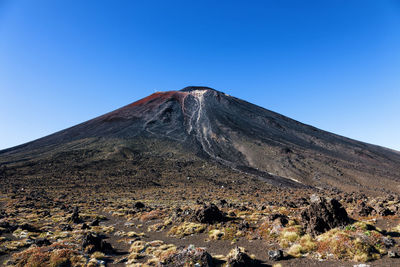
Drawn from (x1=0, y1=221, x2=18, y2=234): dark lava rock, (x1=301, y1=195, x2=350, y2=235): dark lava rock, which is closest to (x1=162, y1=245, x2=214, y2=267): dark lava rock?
(x1=301, y1=195, x2=350, y2=235): dark lava rock

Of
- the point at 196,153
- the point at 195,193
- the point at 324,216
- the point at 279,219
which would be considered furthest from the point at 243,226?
the point at 196,153

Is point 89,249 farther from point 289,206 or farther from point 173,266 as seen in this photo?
point 289,206

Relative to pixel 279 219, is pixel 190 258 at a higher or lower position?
lower

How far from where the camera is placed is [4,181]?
46094 millimetres

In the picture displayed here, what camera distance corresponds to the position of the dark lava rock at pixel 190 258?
35.3 ft

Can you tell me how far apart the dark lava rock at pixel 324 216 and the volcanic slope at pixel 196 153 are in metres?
40.6

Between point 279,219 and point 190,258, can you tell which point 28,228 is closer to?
point 190,258

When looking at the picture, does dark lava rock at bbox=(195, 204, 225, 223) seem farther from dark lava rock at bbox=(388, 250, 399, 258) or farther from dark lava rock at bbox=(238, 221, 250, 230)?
dark lava rock at bbox=(388, 250, 399, 258)

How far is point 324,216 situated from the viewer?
1401 centimetres

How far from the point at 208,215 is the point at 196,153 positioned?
50.1 m

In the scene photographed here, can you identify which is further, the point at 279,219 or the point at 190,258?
the point at 279,219

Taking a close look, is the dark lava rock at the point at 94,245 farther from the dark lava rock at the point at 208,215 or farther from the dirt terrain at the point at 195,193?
the dark lava rock at the point at 208,215

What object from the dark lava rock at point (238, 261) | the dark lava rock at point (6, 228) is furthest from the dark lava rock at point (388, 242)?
the dark lava rock at point (6, 228)

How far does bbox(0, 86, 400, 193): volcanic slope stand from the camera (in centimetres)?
5416
